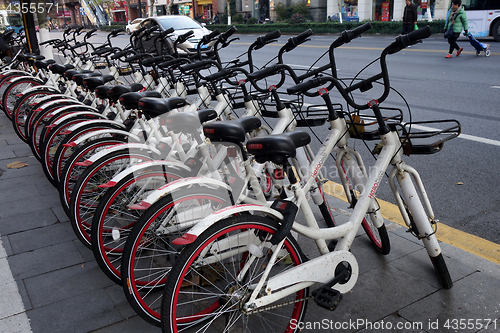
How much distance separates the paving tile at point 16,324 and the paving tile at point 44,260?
50 centimetres

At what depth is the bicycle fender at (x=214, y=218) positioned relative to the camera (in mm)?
2047

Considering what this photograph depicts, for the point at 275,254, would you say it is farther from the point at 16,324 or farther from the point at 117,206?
the point at 16,324

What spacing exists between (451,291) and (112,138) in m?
2.89

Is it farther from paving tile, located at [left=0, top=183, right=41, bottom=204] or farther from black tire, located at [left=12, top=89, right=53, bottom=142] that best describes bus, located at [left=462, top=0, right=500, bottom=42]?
paving tile, located at [left=0, top=183, right=41, bottom=204]

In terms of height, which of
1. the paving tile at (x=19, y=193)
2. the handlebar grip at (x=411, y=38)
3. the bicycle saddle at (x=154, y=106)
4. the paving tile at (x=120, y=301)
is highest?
the handlebar grip at (x=411, y=38)

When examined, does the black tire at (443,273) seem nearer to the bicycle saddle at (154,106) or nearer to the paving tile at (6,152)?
the bicycle saddle at (154,106)

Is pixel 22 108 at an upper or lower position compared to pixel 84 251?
upper

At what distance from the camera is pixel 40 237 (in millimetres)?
3740

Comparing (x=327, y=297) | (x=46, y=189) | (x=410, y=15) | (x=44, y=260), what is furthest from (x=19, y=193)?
(x=410, y=15)

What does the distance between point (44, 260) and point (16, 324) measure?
79 centimetres

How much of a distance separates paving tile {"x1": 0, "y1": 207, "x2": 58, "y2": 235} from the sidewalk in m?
0.04

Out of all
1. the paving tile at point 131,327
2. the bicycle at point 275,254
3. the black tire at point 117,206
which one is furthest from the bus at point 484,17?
the paving tile at point 131,327

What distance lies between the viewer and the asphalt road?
4.12 meters

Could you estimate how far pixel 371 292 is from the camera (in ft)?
9.39
